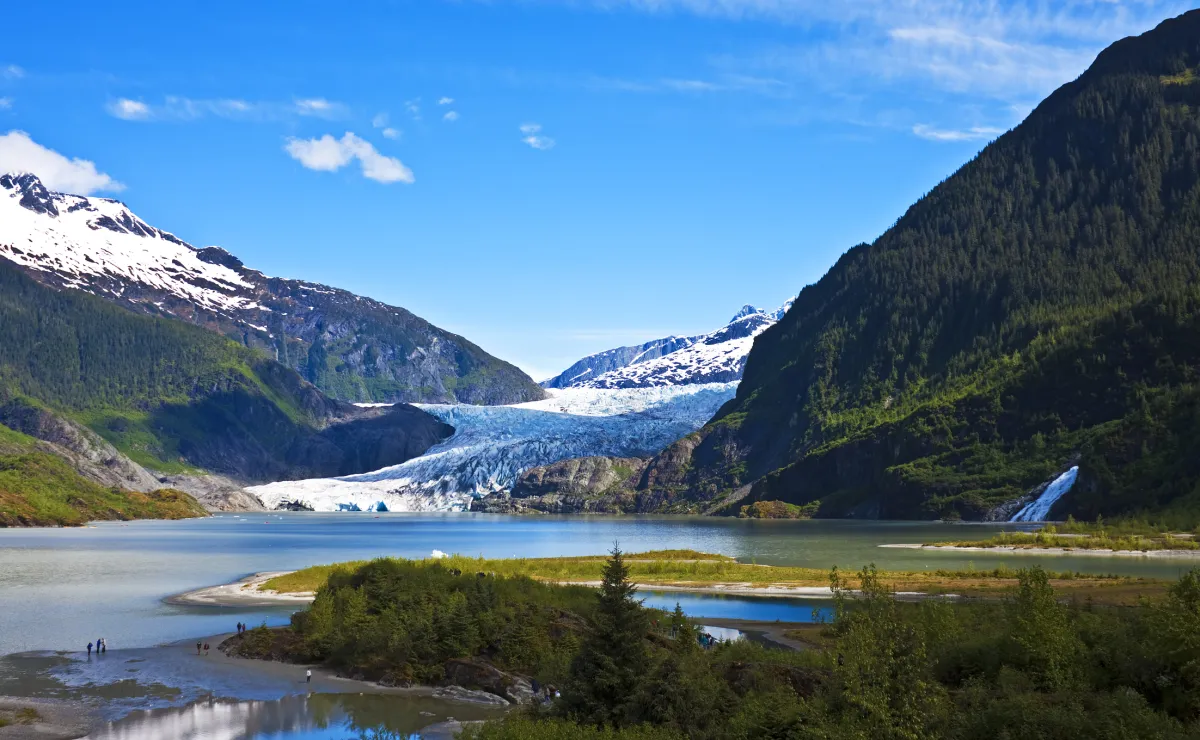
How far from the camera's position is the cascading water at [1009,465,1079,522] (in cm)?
15875

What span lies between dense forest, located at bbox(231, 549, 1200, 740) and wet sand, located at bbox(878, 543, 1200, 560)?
58.2 m

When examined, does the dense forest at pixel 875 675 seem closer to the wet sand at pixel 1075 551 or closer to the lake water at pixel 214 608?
the lake water at pixel 214 608

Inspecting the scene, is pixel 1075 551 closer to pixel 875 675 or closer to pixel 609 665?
pixel 609 665

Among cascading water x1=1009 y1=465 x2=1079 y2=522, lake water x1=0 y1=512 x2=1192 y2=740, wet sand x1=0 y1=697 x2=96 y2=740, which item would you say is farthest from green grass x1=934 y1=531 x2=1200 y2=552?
wet sand x1=0 y1=697 x2=96 y2=740

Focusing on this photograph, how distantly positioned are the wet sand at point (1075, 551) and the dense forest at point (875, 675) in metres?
58.2

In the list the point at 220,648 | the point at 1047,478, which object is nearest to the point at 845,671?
the point at 220,648

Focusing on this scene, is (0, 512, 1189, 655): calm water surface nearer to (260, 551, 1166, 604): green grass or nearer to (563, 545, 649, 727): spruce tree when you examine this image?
(260, 551, 1166, 604): green grass

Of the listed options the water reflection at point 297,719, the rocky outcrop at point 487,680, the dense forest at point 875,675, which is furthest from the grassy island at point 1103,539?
the water reflection at point 297,719

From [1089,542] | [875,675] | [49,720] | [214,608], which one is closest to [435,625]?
[49,720]

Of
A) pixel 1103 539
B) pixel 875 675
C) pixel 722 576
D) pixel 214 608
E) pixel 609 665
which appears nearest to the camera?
pixel 875 675

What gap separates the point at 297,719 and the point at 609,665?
47.2ft

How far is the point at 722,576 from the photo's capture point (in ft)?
274

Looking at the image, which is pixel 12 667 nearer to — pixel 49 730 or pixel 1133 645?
pixel 49 730

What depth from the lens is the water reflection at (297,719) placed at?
36.8 m
